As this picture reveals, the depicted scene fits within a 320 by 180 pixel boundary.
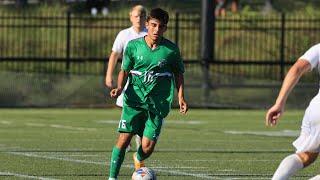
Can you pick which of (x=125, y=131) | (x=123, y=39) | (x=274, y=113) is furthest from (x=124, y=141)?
(x=123, y=39)

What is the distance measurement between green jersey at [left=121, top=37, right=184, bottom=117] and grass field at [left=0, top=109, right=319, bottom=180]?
115cm

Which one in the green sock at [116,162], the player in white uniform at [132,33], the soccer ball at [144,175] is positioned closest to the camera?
the soccer ball at [144,175]

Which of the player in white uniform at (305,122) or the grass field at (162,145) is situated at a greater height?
the player in white uniform at (305,122)

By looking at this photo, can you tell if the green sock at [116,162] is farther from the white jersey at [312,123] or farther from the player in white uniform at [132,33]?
the player in white uniform at [132,33]

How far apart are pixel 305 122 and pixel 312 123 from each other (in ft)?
0.29

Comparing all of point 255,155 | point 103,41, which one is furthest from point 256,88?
point 255,155

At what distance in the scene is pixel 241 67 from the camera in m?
36.7

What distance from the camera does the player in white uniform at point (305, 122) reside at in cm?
1034

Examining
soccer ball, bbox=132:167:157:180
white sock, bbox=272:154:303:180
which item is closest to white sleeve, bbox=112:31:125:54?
soccer ball, bbox=132:167:157:180

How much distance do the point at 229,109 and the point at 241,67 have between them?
5.62m

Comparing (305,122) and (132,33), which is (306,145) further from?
(132,33)

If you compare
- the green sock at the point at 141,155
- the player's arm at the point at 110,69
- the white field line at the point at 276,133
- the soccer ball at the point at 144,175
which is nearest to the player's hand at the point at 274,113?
the soccer ball at the point at 144,175

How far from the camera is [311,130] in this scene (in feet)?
35.2

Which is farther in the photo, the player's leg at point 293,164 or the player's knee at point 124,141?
the player's knee at point 124,141
